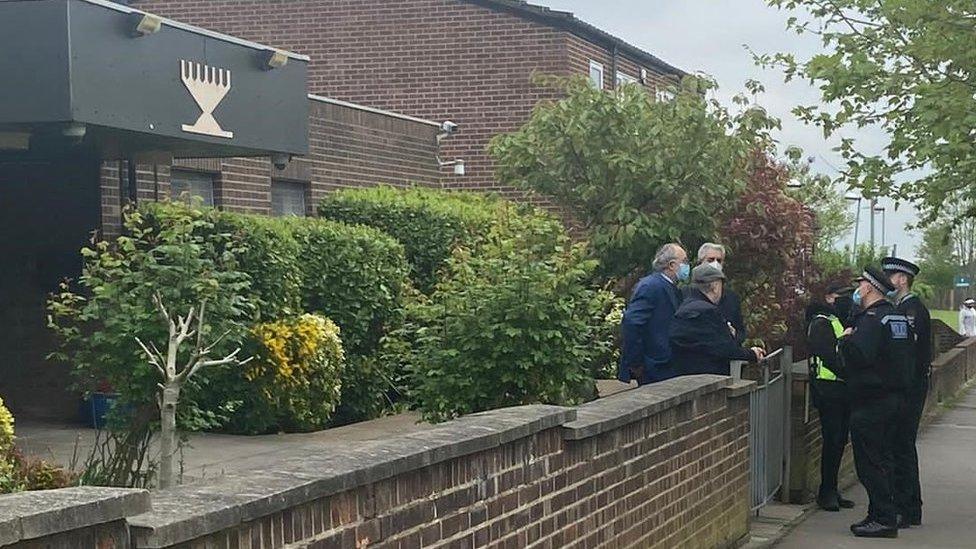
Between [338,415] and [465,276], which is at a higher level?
[465,276]

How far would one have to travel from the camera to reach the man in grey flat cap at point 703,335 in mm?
9250

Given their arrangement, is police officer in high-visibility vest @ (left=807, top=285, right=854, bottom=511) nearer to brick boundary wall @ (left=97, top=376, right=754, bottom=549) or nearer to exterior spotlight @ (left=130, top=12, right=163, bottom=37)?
brick boundary wall @ (left=97, top=376, right=754, bottom=549)

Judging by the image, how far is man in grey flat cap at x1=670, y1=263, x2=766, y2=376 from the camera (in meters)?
9.25

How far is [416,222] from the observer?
54.7ft

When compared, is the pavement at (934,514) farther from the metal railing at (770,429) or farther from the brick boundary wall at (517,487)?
the brick boundary wall at (517,487)

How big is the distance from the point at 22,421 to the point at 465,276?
6.22m

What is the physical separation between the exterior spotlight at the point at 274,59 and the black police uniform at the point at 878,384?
5.99m

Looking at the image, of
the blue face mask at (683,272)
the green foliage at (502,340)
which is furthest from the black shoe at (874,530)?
the green foliage at (502,340)

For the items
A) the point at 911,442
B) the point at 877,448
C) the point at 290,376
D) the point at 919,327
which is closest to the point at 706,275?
the point at 877,448

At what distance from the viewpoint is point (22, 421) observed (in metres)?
13.6

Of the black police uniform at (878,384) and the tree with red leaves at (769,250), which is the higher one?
the tree with red leaves at (769,250)

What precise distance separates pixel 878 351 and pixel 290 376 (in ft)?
16.4

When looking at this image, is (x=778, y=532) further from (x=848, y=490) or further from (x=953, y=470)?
(x=953, y=470)

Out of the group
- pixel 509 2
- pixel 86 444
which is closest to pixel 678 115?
pixel 86 444
